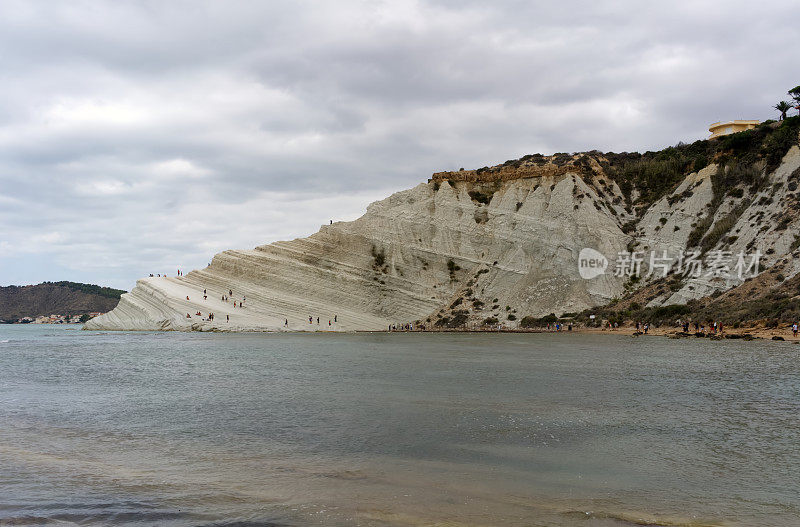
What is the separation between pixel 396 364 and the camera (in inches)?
982

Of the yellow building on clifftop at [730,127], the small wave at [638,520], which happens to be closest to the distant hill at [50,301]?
the yellow building on clifftop at [730,127]

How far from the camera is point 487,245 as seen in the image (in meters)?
59.6

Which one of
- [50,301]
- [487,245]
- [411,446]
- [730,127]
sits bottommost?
[411,446]

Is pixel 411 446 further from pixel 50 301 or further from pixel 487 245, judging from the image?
pixel 50 301

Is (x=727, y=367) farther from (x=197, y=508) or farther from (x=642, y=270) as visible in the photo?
(x=642, y=270)

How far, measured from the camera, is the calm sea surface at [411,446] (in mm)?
7270

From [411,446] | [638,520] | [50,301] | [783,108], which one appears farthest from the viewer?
[50,301]

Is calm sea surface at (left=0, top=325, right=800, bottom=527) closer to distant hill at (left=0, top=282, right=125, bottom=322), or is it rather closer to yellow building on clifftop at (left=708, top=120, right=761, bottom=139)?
yellow building on clifftop at (left=708, top=120, right=761, bottom=139)

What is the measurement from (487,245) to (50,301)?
119313 mm

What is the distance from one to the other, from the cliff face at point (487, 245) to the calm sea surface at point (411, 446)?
1158 inches

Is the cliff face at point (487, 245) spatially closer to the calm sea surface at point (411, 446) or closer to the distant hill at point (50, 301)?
the calm sea surface at point (411, 446)

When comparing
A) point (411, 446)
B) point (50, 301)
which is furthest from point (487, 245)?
point (50, 301)

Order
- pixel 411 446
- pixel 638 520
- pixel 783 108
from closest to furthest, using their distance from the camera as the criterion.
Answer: pixel 638 520
pixel 411 446
pixel 783 108

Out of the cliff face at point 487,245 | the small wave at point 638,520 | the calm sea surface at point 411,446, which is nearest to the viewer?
the small wave at point 638,520
